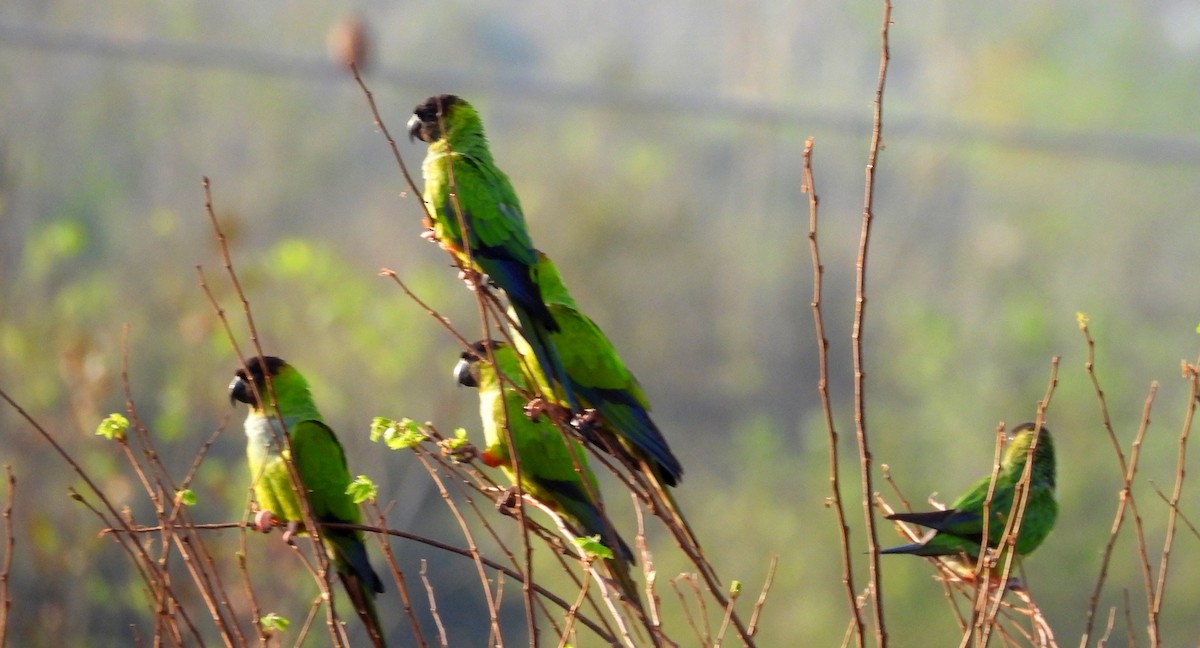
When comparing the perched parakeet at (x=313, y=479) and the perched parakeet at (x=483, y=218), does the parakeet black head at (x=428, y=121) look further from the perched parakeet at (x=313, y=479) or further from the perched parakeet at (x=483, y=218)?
the perched parakeet at (x=313, y=479)

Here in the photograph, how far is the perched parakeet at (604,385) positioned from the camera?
2.50 m

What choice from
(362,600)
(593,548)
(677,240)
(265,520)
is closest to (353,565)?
(362,600)

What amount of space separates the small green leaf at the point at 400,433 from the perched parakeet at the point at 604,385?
623mm

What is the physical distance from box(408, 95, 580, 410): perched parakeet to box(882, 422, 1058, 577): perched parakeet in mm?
777

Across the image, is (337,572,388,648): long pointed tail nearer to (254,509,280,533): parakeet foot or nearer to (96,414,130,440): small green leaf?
(254,509,280,533): parakeet foot

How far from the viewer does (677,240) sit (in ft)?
19.8

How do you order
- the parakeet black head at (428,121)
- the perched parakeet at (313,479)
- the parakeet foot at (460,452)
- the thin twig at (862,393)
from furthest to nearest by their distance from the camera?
the parakeet black head at (428,121) < the perched parakeet at (313,479) < the parakeet foot at (460,452) < the thin twig at (862,393)

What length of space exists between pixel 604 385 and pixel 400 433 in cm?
84

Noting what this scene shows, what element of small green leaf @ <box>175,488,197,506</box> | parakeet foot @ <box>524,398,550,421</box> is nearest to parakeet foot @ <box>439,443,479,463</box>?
parakeet foot @ <box>524,398,550,421</box>

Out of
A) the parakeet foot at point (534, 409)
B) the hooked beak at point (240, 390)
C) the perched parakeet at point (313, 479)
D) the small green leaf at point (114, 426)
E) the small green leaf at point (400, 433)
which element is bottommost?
the small green leaf at point (400, 433)

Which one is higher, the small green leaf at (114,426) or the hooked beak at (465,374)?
the hooked beak at (465,374)

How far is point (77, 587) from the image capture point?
221 inches

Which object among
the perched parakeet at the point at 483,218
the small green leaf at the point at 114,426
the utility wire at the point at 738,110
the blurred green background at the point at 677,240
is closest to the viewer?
the small green leaf at the point at 114,426

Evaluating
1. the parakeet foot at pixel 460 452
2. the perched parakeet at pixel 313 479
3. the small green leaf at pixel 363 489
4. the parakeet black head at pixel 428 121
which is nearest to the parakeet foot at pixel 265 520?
the perched parakeet at pixel 313 479
